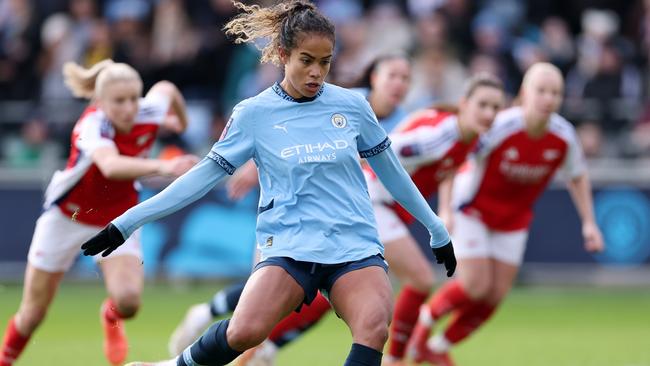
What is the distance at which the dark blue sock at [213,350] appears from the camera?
6.30 m

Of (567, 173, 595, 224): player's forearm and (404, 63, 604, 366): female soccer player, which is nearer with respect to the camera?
(404, 63, 604, 366): female soccer player

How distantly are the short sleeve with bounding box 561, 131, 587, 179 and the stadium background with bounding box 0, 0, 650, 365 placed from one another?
3259mm

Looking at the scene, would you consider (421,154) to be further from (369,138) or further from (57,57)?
(57,57)

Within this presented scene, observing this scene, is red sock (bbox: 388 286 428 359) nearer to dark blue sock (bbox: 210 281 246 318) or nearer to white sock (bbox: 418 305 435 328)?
white sock (bbox: 418 305 435 328)

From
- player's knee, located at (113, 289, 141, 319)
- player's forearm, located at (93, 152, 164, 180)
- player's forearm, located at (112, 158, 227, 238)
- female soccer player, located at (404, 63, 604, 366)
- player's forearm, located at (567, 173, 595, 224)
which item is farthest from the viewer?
player's forearm, located at (567, 173, 595, 224)

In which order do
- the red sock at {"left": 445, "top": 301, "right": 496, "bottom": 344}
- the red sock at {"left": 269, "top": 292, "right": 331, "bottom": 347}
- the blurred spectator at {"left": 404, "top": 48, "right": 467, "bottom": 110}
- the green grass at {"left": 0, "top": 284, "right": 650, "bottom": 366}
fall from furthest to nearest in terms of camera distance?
the blurred spectator at {"left": 404, "top": 48, "right": 467, "bottom": 110} < the green grass at {"left": 0, "top": 284, "right": 650, "bottom": 366} < the red sock at {"left": 445, "top": 301, "right": 496, "bottom": 344} < the red sock at {"left": 269, "top": 292, "right": 331, "bottom": 347}

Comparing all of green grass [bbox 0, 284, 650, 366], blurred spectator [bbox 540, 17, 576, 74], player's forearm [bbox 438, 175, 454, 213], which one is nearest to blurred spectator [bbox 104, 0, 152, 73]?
green grass [bbox 0, 284, 650, 366]

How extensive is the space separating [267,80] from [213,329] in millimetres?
10439

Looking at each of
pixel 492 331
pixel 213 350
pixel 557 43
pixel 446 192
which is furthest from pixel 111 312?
pixel 557 43

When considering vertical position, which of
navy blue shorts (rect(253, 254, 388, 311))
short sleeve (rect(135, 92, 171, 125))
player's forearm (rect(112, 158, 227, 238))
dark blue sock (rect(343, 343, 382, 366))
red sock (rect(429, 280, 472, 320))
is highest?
player's forearm (rect(112, 158, 227, 238))

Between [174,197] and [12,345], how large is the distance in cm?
295

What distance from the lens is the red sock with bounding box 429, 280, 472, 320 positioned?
10.1 m

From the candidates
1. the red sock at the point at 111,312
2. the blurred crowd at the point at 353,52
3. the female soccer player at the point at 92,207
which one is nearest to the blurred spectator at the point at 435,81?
the blurred crowd at the point at 353,52

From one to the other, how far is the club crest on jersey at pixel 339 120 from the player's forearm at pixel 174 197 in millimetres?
573
